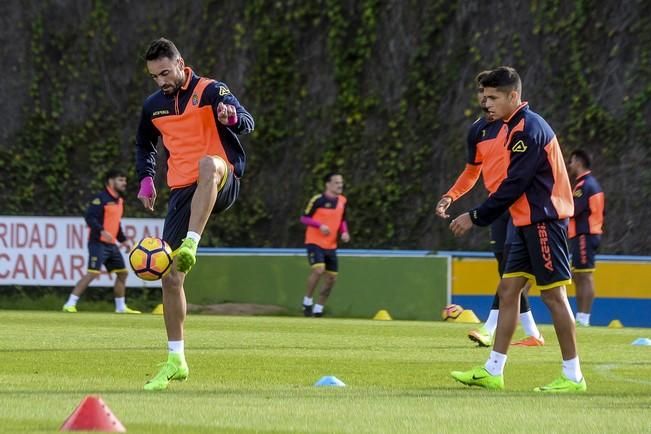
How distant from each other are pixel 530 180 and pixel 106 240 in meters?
14.1

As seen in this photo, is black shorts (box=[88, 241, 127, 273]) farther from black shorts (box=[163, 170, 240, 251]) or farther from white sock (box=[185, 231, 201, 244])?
white sock (box=[185, 231, 201, 244])

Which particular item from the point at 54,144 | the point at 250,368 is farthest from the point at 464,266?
the point at 250,368

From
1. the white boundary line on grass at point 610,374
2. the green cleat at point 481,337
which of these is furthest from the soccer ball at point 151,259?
the green cleat at point 481,337

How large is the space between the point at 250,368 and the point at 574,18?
14.0m

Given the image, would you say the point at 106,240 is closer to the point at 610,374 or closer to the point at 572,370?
→ the point at 610,374

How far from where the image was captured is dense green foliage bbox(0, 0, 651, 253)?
75.6ft

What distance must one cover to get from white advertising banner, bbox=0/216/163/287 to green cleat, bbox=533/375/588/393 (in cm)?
1551

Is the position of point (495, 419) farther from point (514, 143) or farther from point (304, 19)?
point (304, 19)

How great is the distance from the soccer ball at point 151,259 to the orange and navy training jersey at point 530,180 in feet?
6.48

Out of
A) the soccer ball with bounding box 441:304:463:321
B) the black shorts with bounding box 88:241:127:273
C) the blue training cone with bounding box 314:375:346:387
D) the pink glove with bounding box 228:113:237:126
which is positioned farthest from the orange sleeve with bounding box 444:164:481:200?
the black shorts with bounding box 88:241:127:273

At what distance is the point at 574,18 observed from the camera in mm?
23250

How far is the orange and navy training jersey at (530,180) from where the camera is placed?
908 centimetres

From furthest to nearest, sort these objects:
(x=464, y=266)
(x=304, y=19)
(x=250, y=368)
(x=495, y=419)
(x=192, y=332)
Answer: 1. (x=304, y=19)
2. (x=464, y=266)
3. (x=192, y=332)
4. (x=250, y=368)
5. (x=495, y=419)

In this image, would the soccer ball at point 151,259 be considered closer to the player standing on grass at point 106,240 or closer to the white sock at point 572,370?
the white sock at point 572,370
